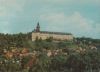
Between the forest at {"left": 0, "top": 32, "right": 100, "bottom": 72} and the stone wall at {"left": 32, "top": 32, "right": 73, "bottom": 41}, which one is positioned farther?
the stone wall at {"left": 32, "top": 32, "right": 73, "bottom": 41}

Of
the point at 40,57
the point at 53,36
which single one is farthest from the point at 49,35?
the point at 40,57

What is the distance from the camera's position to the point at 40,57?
76.9 meters

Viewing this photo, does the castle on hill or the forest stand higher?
the castle on hill

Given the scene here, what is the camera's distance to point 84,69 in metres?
60.6

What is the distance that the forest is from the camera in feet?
205

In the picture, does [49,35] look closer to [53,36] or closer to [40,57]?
[53,36]

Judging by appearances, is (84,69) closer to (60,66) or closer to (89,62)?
(89,62)

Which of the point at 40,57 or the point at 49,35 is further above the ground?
the point at 49,35

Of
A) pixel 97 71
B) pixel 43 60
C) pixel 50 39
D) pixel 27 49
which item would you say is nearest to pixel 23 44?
pixel 27 49

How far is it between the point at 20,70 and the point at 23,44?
3552 centimetres

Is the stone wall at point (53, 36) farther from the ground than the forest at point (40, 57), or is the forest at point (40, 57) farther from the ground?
the stone wall at point (53, 36)

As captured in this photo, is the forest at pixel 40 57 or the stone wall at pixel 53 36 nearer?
the forest at pixel 40 57

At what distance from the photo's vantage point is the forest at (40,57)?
205 ft

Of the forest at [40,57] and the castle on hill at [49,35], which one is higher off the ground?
the castle on hill at [49,35]
